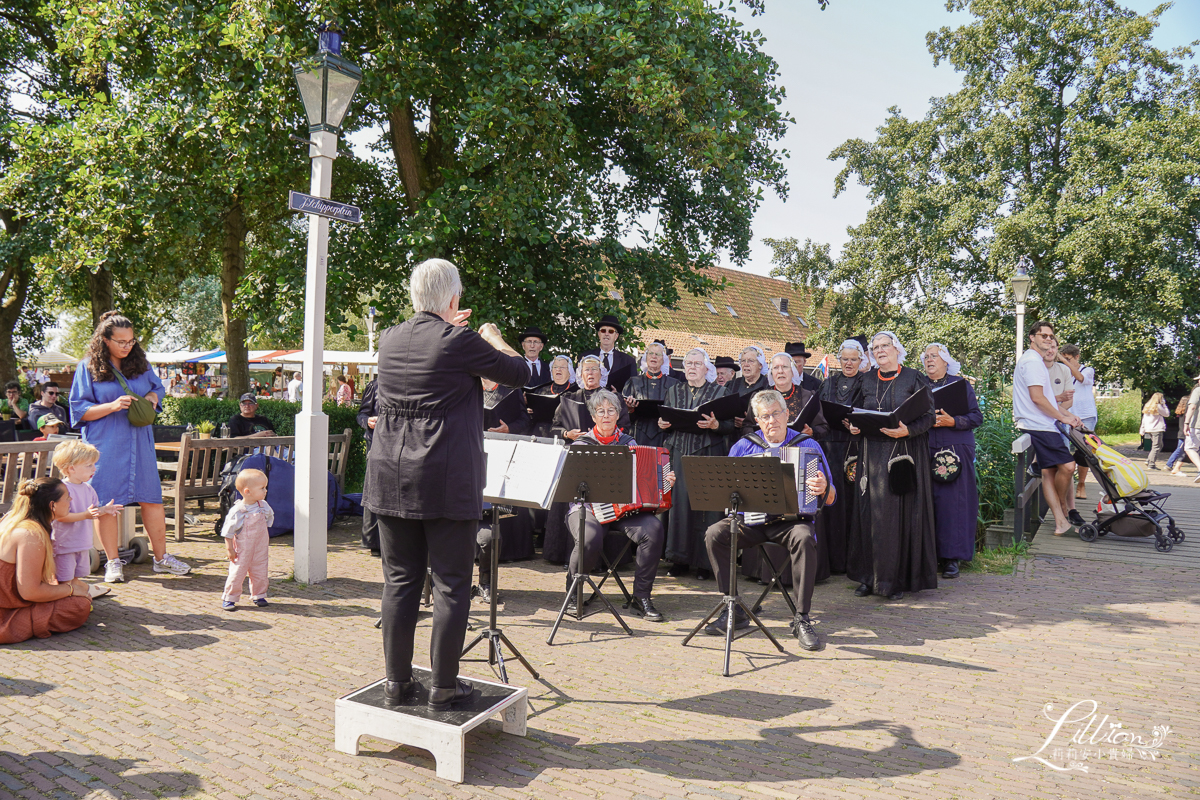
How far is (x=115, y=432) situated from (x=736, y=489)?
16.1ft

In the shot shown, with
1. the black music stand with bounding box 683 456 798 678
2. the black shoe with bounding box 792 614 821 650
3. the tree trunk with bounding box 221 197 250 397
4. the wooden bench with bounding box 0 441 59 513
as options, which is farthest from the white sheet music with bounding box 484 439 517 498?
the tree trunk with bounding box 221 197 250 397

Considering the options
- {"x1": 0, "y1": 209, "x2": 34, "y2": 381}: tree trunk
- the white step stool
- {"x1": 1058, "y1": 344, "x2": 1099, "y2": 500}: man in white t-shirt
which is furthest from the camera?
{"x1": 0, "y1": 209, "x2": 34, "y2": 381}: tree trunk

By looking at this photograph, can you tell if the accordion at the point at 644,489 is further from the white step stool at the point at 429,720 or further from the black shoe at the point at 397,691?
the black shoe at the point at 397,691

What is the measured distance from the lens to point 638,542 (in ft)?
19.9

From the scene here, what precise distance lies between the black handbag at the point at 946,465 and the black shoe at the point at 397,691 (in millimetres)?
5409

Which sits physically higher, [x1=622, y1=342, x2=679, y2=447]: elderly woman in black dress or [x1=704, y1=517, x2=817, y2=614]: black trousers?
[x1=622, y1=342, x2=679, y2=447]: elderly woman in black dress

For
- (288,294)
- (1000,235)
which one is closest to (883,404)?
(288,294)

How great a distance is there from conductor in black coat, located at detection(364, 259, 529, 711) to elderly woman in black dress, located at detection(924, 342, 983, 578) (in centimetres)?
510

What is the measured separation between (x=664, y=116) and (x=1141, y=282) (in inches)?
783

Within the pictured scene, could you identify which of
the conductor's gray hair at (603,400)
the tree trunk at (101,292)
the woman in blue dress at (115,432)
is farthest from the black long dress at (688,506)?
the tree trunk at (101,292)

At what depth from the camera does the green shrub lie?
3027cm

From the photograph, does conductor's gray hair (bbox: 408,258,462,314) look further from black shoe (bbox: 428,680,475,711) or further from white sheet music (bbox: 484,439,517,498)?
black shoe (bbox: 428,680,475,711)

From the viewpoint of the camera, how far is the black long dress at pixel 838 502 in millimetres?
7207

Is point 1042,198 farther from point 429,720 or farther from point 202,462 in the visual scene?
point 429,720
